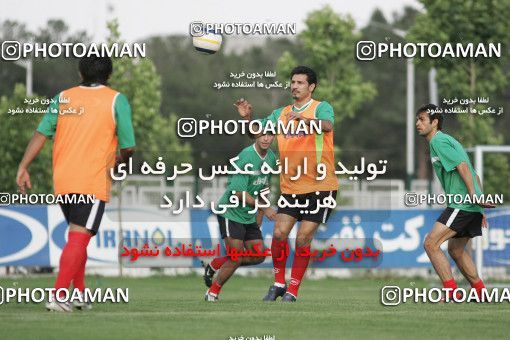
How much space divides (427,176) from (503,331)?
7153 cm

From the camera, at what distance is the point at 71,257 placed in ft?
37.3

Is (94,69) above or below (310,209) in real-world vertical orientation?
above

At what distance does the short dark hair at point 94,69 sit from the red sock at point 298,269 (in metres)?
3.68

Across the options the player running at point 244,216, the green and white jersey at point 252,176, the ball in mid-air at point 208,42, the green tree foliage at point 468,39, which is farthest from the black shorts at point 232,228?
the green tree foliage at point 468,39

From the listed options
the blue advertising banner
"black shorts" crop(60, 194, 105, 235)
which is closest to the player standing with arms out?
"black shorts" crop(60, 194, 105, 235)

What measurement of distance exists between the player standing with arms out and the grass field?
586mm

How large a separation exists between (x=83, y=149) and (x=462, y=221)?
4.77 metres

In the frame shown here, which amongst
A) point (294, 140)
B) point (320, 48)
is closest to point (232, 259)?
point (294, 140)

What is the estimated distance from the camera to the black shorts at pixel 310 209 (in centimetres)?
1397

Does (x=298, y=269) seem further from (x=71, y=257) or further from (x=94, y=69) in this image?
(x=94, y=69)

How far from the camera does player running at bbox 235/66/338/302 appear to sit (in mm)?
13539

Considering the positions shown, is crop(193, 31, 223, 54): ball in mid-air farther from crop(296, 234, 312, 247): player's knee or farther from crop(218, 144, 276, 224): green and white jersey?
crop(296, 234, 312, 247): player's knee

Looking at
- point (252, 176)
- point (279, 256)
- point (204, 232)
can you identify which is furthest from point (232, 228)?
point (204, 232)

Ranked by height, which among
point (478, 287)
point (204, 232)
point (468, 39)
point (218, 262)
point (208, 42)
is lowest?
point (478, 287)
